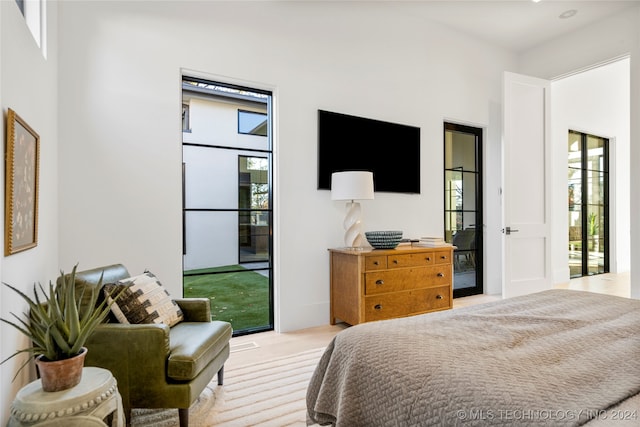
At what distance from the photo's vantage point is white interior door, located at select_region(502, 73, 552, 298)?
3969 millimetres

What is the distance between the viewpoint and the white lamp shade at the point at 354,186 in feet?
10.4

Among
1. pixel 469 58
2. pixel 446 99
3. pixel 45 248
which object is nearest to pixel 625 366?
pixel 45 248

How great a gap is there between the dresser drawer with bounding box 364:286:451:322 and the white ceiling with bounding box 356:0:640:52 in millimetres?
2961

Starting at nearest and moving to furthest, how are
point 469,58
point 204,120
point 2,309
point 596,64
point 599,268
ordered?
1. point 2,309
2. point 204,120
3. point 596,64
4. point 469,58
5. point 599,268

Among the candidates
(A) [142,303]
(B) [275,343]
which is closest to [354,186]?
(B) [275,343]

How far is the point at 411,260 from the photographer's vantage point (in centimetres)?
339

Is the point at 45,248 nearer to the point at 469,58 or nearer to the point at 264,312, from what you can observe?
the point at 264,312

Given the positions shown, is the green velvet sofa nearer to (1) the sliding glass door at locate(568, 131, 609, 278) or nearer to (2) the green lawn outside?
(2) the green lawn outside

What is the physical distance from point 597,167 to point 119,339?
7508 millimetres

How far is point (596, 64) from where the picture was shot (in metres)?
4.07

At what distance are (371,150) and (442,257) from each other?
4.25ft

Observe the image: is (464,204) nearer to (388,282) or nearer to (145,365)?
(388,282)

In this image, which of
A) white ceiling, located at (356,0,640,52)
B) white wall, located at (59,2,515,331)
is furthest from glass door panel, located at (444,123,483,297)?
white ceiling, located at (356,0,640,52)

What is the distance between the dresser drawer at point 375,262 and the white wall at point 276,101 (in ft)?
1.71
